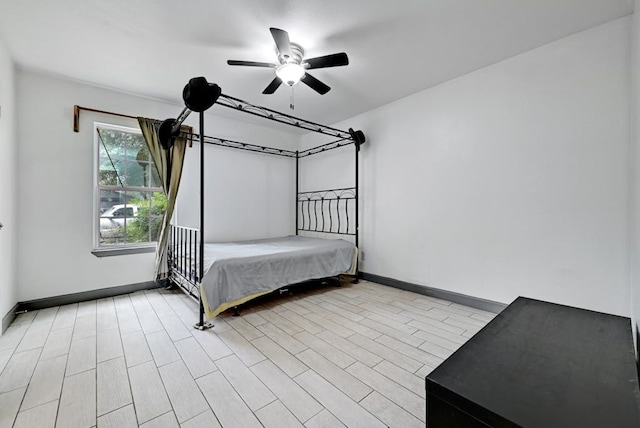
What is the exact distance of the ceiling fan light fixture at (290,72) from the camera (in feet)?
7.19

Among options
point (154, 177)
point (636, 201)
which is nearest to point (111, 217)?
point (154, 177)

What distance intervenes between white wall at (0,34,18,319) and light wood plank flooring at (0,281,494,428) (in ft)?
1.17

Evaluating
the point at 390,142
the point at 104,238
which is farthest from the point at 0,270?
the point at 390,142

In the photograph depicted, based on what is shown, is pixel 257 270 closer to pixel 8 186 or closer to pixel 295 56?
pixel 295 56

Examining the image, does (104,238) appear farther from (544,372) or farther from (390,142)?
(544,372)

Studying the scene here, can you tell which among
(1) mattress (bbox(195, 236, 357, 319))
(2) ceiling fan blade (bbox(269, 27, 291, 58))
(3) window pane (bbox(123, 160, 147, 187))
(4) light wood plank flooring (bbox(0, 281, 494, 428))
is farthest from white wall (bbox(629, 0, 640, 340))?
(3) window pane (bbox(123, 160, 147, 187))

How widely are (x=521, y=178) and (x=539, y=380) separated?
8.03ft

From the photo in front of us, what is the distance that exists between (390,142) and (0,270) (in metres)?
4.21

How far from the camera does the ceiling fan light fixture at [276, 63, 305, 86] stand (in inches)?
86.3

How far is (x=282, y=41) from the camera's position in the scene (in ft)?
6.37

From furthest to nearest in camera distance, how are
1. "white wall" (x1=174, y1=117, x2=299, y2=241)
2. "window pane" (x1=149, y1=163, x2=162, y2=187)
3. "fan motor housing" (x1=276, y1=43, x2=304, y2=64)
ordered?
1. "white wall" (x1=174, y1=117, x2=299, y2=241)
2. "window pane" (x1=149, y1=163, x2=162, y2=187)
3. "fan motor housing" (x1=276, y1=43, x2=304, y2=64)

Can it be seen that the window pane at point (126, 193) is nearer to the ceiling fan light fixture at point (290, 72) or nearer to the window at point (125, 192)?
the window at point (125, 192)

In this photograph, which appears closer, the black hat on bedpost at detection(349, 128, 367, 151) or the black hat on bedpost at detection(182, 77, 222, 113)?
the black hat on bedpost at detection(182, 77, 222, 113)

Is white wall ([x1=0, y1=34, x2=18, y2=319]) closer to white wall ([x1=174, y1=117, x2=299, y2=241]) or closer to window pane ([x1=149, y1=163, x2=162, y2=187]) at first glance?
window pane ([x1=149, y1=163, x2=162, y2=187])
